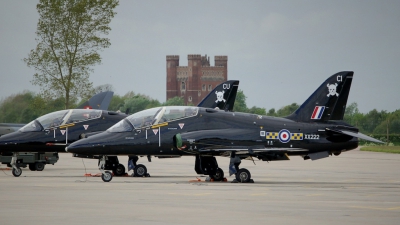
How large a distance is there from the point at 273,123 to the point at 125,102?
2833 inches

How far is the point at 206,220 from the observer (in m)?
12.9

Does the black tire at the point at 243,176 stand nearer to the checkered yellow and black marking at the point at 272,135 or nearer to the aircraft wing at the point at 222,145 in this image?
the aircraft wing at the point at 222,145

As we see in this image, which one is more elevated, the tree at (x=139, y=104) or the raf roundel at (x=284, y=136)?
the tree at (x=139, y=104)

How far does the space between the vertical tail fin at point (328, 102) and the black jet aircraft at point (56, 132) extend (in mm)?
6949

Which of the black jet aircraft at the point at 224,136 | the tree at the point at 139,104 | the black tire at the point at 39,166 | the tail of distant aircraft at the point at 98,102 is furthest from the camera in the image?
the tree at the point at 139,104

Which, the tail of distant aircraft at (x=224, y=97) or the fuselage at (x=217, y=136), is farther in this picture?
the tail of distant aircraft at (x=224, y=97)

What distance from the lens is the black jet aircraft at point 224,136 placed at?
23109mm

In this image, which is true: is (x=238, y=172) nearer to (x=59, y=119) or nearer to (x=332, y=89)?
(x=332, y=89)

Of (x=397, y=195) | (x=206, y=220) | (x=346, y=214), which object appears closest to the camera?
(x=206, y=220)

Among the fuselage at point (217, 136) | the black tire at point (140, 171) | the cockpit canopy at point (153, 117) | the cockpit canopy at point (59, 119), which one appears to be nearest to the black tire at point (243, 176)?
Answer: the fuselage at point (217, 136)

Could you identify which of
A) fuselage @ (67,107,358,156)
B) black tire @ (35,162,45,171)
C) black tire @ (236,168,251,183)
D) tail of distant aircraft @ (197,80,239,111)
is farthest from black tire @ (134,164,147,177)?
black tire @ (35,162,45,171)

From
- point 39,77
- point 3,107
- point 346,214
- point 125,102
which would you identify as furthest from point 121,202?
point 125,102

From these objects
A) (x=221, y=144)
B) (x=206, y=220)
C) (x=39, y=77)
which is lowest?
(x=206, y=220)

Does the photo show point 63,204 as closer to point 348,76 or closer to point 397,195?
point 397,195
